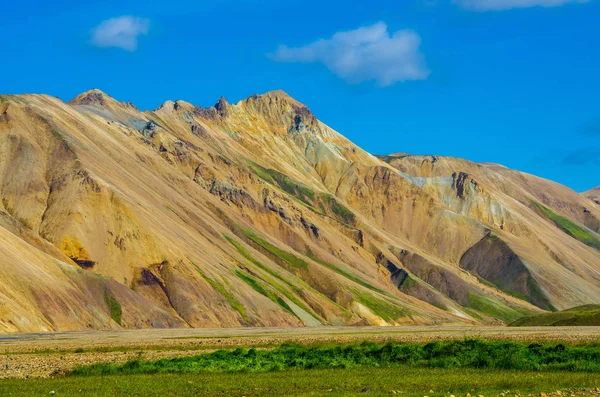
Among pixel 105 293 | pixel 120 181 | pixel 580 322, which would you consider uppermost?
pixel 120 181

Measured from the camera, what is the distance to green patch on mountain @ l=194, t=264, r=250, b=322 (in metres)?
159

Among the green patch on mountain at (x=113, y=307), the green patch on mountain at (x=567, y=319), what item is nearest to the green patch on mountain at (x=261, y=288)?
the green patch on mountain at (x=113, y=307)

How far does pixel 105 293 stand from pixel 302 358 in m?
96.1

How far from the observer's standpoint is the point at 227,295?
161 metres

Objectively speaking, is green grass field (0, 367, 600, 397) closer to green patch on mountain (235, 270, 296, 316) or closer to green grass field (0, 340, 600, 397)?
green grass field (0, 340, 600, 397)

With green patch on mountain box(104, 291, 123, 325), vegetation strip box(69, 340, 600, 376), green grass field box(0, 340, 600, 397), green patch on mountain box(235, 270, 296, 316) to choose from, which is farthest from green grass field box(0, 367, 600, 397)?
green patch on mountain box(235, 270, 296, 316)

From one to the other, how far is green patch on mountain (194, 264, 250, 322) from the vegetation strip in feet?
363

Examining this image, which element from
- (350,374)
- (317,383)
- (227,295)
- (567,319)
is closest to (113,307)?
(227,295)

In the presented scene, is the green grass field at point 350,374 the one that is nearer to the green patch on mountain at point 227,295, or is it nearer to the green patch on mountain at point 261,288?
the green patch on mountain at point 227,295

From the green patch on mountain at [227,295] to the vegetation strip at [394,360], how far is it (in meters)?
111

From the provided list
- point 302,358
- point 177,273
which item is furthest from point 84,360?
point 177,273

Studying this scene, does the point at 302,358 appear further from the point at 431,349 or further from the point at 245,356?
the point at 431,349

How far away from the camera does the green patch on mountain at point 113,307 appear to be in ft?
431

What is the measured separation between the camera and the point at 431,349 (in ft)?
155
